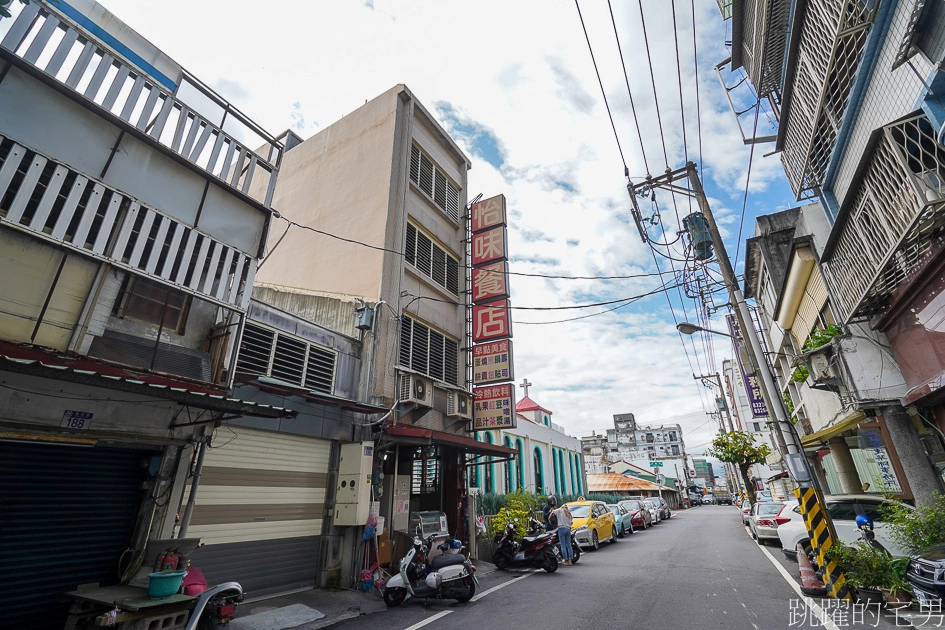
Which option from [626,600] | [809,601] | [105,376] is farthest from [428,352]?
[809,601]

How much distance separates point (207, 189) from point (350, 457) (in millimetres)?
6140

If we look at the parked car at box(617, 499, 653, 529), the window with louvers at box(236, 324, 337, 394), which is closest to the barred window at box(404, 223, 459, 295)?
the window with louvers at box(236, 324, 337, 394)

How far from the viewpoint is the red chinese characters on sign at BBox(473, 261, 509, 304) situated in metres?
13.9

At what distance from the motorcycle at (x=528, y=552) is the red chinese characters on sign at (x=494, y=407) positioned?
116 inches

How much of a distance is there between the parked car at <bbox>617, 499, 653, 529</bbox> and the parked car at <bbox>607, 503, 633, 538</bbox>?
0.51m

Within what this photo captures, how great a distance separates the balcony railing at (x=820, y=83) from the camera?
688cm

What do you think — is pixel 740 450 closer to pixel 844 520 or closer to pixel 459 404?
pixel 844 520

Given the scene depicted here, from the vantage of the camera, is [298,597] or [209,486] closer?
[209,486]

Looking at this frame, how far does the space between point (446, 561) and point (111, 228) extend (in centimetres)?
785

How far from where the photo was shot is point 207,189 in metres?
7.86

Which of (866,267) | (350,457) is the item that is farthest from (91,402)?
(866,267)

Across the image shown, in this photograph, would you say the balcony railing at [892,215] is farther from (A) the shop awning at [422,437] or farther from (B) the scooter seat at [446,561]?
(A) the shop awning at [422,437]

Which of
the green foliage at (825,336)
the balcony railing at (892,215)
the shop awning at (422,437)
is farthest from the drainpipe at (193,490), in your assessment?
the green foliage at (825,336)

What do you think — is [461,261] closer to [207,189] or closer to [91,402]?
[207,189]
